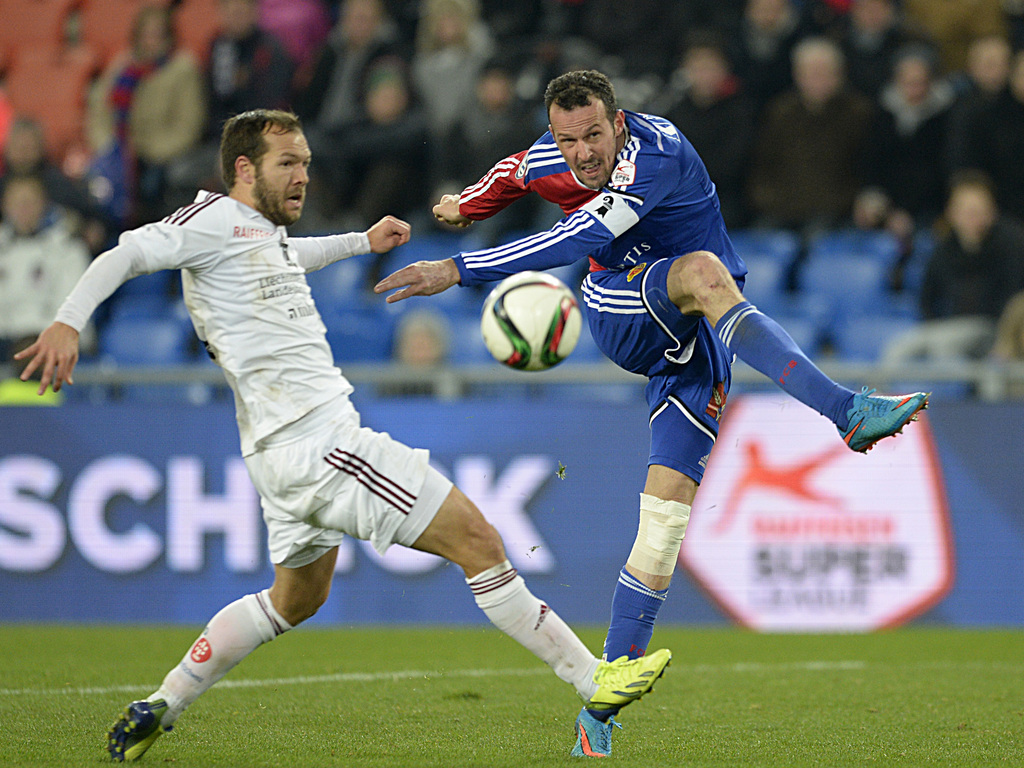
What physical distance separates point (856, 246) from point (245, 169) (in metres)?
7.14

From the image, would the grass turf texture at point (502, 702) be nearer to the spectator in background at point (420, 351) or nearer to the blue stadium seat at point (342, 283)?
the spectator in background at point (420, 351)

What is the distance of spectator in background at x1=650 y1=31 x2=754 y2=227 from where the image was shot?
10.9 metres

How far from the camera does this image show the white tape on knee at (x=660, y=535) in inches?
203

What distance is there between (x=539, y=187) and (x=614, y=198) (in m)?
0.62

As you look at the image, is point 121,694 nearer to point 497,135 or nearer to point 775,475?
point 775,475

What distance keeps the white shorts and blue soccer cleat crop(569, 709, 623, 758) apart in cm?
89

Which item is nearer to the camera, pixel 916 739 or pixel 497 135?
pixel 916 739

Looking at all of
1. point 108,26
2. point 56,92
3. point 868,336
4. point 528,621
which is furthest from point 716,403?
point 108,26

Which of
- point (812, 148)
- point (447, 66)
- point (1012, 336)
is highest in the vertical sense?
point (447, 66)

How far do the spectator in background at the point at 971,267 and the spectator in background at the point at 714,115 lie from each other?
1792mm

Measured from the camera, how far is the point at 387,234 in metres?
5.14

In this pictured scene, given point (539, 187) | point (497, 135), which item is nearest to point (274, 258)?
point (539, 187)

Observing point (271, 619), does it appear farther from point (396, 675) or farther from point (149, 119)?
point (149, 119)

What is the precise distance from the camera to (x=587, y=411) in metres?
9.29
